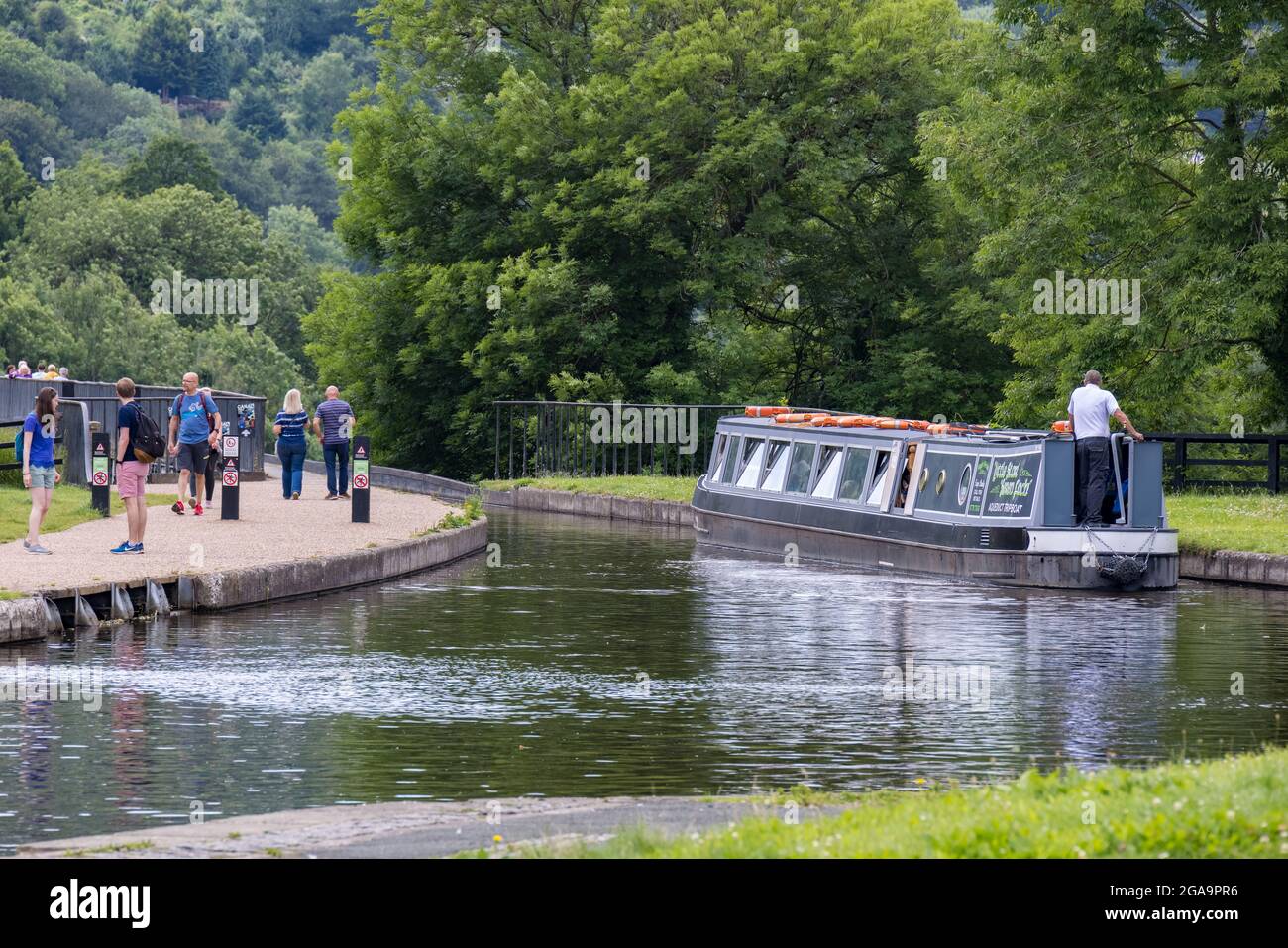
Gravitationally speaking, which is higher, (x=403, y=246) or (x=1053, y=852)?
(x=403, y=246)

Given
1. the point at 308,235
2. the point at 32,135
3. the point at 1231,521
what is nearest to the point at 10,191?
the point at 32,135

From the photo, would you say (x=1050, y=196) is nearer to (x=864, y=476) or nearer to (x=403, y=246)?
(x=864, y=476)

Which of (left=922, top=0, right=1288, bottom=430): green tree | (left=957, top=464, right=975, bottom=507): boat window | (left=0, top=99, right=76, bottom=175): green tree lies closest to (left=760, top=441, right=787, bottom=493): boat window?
(left=957, top=464, right=975, bottom=507): boat window

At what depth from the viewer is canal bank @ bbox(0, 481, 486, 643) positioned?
18.2m

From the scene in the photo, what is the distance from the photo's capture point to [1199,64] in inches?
1419

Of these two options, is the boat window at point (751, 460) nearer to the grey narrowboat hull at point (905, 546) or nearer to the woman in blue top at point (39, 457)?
the grey narrowboat hull at point (905, 546)

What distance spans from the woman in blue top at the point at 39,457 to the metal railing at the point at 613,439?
2251 centimetres

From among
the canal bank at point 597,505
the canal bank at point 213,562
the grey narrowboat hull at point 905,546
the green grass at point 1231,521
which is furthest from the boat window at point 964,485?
the canal bank at point 597,505

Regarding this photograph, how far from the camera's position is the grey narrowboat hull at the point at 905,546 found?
2416 cm

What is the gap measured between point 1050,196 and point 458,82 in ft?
71.6

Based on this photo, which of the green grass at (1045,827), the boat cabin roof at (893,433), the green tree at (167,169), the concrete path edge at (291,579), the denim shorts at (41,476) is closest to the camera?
the green grass at (1045,827)

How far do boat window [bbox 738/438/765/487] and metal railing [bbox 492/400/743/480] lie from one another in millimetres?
11488

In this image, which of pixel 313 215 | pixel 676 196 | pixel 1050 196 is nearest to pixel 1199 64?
pixel 1050 196

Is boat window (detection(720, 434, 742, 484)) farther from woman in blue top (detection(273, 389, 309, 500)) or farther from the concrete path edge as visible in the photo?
the concrete path edge
